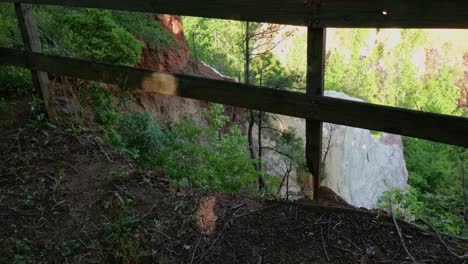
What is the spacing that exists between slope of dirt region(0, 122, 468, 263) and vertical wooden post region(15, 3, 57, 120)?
112cm

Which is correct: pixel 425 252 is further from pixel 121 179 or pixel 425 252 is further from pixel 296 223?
pixel 121 179

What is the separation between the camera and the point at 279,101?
3578mm

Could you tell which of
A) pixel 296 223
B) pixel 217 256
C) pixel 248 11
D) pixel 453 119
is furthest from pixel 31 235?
pixel 453 119

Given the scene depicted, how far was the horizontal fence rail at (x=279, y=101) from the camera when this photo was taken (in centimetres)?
303

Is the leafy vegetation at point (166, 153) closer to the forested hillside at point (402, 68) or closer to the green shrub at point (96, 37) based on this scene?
the green shrub at point (96, 37)

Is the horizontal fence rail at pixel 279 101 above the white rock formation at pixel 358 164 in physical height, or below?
above

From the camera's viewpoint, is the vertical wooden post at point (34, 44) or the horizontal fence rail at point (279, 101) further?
the vertical wooden post at point (34, 44)

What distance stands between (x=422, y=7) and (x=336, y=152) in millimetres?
15503

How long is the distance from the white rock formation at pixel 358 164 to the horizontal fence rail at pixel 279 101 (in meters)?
11.1

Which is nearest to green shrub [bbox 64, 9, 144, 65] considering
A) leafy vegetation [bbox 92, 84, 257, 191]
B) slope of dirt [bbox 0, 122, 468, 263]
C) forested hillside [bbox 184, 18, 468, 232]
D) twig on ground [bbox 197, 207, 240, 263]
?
leafy vegetation [bbox 92, 84, 257, 191]

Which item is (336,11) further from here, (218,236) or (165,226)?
→ (165,226)

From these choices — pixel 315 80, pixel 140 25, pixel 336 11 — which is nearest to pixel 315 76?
pixel 315 80

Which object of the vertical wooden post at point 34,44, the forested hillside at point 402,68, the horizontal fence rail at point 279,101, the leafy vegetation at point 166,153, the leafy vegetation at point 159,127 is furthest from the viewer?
the forested hillside at point 402,68

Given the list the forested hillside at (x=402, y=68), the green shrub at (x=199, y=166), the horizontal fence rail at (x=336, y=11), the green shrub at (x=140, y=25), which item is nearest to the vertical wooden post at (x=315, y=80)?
the horizontal fence rail at (x=336, y=11)
